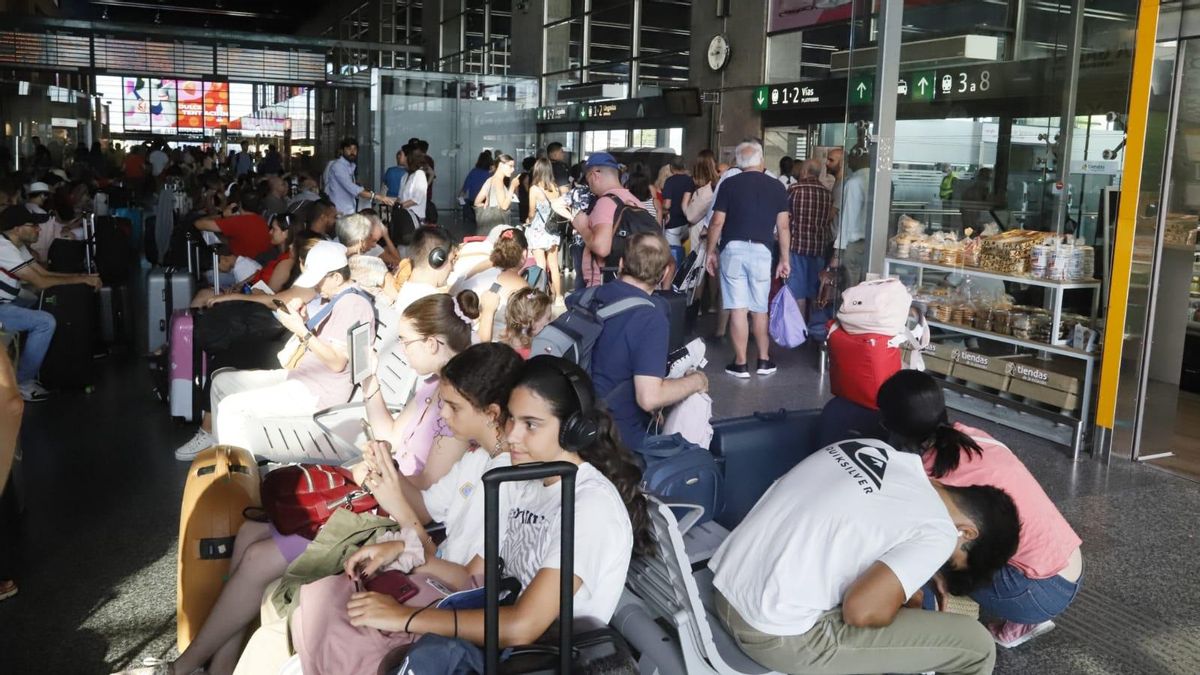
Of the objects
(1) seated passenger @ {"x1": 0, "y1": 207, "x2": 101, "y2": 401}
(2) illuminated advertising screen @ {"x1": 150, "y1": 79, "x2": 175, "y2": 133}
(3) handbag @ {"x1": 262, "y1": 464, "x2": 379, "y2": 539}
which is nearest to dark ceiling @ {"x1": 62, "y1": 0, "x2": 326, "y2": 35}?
(2) illuminated advertising screen @ {"x1": 150, "y1": 79, "x2": 175, "y2": 133}

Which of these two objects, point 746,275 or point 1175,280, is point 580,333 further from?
point 1175,280

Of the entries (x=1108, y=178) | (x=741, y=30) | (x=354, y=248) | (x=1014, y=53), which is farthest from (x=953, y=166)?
(x=741, y=30)

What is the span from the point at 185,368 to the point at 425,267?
186 centimetres

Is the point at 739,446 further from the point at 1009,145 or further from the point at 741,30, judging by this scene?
the point at 741,30

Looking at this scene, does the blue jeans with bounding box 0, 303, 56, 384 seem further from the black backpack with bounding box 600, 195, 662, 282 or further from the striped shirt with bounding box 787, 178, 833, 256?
the striped shirt with bounding box 787, 178, 833, 256

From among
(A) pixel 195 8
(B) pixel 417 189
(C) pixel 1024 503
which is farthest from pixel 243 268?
(A) pixel 195 8

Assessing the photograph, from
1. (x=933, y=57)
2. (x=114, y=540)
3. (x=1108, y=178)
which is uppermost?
(x=933, y=57)

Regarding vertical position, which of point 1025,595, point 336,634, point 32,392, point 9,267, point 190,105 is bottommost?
point 32,392

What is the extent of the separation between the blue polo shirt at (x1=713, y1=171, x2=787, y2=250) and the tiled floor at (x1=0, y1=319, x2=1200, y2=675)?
5.33ft

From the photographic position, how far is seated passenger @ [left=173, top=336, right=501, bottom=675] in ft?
9.64

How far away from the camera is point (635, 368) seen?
4078 millimetres

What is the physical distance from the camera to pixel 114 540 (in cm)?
455

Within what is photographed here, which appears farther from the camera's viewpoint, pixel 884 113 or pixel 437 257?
pixel 884 113

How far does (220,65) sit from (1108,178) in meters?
20.0
